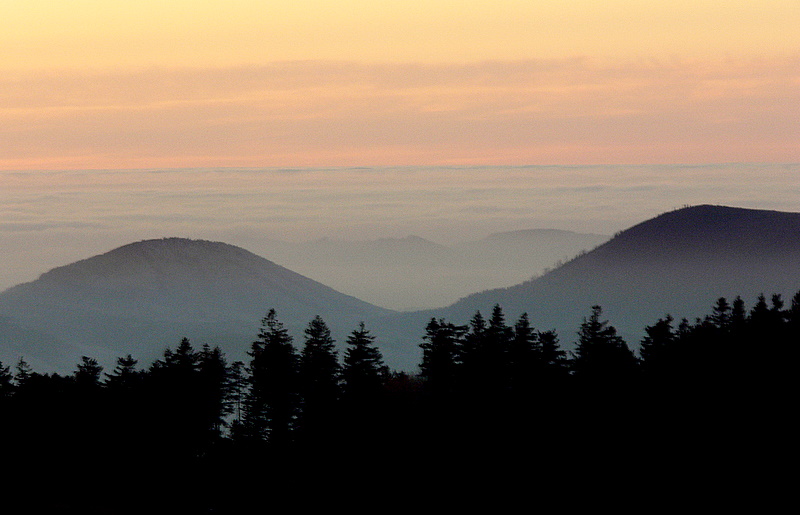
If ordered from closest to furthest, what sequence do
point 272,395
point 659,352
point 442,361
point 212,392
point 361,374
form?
point 361,374 < point 442,361 < point 272,395 < point 659,352 < point 212,392

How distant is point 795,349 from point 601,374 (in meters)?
16.1

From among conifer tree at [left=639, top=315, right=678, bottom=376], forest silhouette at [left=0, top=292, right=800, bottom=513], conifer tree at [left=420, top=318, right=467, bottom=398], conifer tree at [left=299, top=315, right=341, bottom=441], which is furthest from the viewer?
conifer tree at [left=420, top=318, right=467, bottom=398]

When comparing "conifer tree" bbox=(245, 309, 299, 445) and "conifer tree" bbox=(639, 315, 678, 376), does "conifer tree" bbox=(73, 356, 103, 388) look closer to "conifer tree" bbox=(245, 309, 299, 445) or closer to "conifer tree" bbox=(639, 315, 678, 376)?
"conifer tree" bbox=(245, 309, 299, 445)

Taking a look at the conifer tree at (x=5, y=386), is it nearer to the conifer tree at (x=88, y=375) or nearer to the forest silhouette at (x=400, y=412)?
the forest silhouette at (x=400, y=412)

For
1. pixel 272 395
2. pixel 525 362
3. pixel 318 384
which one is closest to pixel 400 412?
pixel 318 384

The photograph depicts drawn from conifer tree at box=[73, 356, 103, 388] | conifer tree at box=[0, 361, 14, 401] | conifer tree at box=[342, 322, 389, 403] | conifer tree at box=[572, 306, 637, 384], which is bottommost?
conifer tree at box=[0, 361, 14, 401]

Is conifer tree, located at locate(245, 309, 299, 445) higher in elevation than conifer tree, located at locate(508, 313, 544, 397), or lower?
lower

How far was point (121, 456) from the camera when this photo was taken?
10162 cm

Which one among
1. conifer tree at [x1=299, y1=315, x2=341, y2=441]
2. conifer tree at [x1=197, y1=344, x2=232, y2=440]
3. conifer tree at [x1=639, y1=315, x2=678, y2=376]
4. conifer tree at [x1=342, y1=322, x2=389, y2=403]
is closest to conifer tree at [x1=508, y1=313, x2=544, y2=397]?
conifer tree at [x1=639, y1=315, x2=678, y2=376]

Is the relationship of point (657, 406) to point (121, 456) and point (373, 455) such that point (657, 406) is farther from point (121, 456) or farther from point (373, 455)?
point (121, 456)

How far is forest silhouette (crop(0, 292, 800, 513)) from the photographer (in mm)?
85438

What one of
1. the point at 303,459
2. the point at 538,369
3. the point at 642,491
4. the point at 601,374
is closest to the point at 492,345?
the point at 538,369

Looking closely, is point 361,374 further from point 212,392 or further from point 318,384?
point 212,392

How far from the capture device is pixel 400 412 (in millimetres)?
97750
